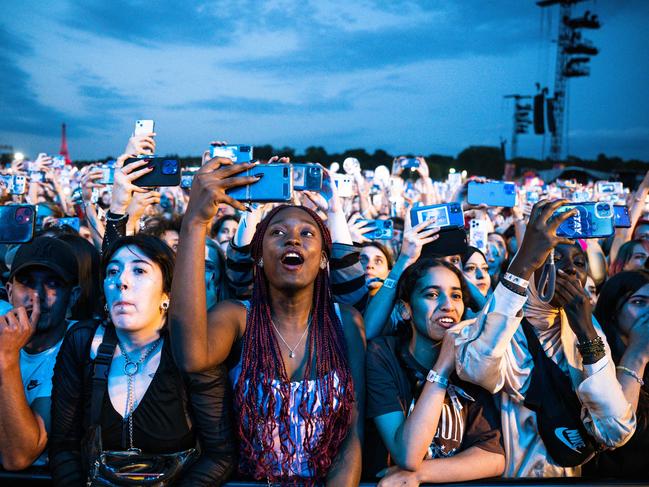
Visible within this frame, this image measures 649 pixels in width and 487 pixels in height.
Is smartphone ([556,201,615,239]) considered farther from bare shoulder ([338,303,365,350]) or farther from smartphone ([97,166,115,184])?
smartphone ([97,166,115,184])

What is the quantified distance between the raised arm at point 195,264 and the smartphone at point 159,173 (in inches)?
23.1

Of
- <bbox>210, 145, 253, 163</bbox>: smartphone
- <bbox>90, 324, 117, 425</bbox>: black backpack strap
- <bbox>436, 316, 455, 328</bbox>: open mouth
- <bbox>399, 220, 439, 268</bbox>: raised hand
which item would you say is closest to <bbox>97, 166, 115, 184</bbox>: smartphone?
<bbox>210, 145, 253, 163</bbox>: smartphone

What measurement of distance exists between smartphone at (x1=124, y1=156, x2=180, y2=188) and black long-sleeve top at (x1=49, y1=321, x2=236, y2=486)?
0.79 metres

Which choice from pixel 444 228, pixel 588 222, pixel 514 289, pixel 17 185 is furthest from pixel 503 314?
pixel 17 185

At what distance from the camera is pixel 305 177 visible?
85.2 inches

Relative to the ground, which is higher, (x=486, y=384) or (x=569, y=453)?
(x=486, y=384)

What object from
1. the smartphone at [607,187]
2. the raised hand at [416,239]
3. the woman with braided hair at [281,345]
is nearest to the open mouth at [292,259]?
the woman with braided hair at [281,345]

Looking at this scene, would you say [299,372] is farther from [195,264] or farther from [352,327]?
[195,264]

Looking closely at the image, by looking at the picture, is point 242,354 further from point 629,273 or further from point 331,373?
point 629,273

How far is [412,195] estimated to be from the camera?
322 inches

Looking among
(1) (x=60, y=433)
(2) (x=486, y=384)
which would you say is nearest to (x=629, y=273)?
(2) (x=486, y=384)

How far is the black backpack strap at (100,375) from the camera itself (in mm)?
2062

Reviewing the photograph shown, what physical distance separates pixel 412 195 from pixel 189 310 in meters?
6.66

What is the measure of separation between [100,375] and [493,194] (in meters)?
3.38
